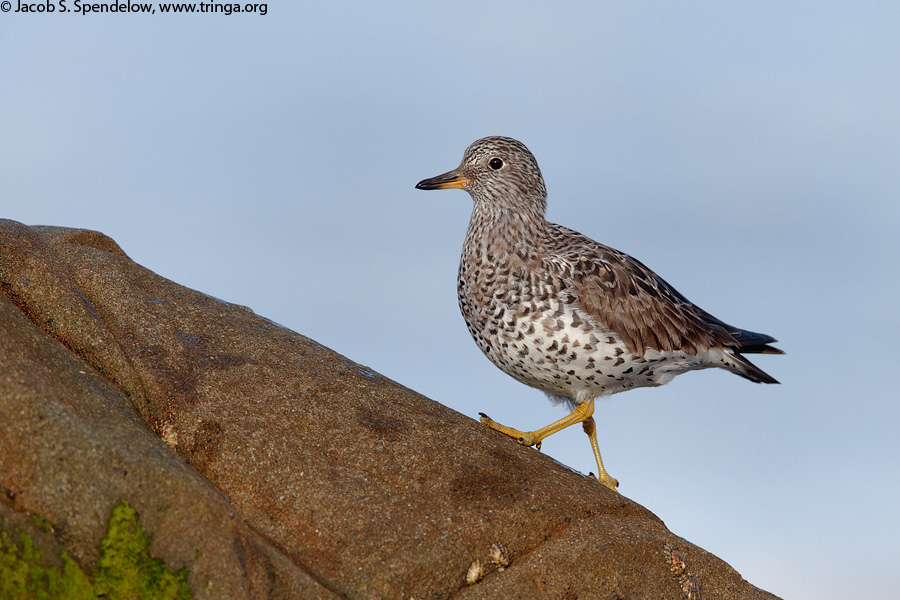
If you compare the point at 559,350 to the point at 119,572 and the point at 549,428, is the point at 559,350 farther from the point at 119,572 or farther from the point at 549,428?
the point at 119,572

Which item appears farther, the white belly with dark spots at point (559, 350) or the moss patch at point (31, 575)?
the white belly with dark spots at point (559, 350)

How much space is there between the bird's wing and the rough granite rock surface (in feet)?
5.14

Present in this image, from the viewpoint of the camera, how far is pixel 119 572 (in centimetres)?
518

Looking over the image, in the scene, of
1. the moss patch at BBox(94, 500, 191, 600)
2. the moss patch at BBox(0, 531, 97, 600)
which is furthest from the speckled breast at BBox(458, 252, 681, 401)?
the moss patch at BBox(0, 531, 97, 600)

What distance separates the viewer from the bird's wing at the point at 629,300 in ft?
27.1

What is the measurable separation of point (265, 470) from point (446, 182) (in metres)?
3.84

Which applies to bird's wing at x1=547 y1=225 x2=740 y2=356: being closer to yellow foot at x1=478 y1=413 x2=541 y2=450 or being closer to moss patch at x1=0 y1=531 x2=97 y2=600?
yellow foot at x1=478 y1=413 x2=541 y2=450

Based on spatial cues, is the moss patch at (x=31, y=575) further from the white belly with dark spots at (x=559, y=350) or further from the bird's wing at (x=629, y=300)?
the bird's wing at (x=629, y=300)

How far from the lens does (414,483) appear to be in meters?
6.71

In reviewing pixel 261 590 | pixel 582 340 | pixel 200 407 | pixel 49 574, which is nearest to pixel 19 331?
pixel 200 407

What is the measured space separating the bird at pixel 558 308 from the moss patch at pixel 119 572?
391cm

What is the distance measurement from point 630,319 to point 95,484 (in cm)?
517

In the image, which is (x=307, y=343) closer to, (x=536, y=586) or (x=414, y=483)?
(x=414, y=483)

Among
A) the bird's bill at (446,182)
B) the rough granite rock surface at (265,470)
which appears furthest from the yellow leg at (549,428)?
the bird's bill at (446,182)
